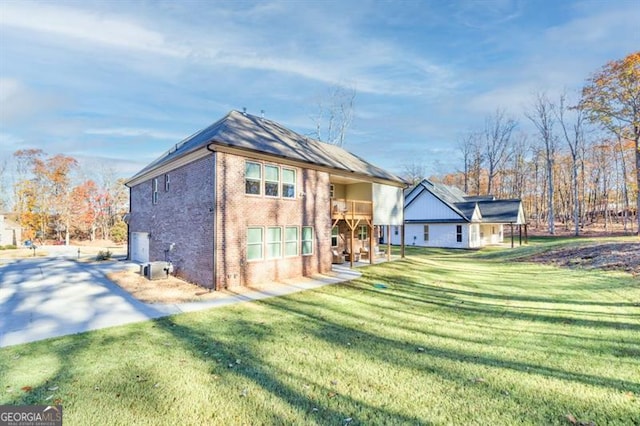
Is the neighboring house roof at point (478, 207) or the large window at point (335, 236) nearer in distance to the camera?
the large window at point (335, 236)

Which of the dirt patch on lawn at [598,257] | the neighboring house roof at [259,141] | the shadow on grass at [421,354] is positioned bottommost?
the shadow on grass at [421,354]

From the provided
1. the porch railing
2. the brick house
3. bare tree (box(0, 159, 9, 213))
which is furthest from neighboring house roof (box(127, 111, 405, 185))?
bare tree (box(0, 159, 9, 213))

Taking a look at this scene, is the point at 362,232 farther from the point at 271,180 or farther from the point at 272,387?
the point at 272,387

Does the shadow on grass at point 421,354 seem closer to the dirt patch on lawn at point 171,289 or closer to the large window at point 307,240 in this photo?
the dirt patch on lawn at point 171,289

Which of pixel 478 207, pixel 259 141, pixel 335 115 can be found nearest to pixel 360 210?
pixel 259 141

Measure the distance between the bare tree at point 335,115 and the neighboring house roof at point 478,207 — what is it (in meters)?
10.2

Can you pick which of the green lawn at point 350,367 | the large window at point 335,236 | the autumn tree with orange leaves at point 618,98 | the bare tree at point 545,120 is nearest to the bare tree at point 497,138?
the bare tree at point 545,120

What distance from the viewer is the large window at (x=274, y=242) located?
1198cm

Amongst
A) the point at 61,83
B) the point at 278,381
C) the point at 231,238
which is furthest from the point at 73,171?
the point at 278,381

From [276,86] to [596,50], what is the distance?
26.6m

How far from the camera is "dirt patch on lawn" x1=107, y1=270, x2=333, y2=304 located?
9538 mm

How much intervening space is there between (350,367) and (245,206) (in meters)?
7.72

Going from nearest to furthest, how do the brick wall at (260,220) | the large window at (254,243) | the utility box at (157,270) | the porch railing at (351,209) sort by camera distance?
the brick wall at (260,220) → the large window at (254,243) → the utility box at (157,270) → the porch railing at (351,209)

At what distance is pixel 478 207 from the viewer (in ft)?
101
